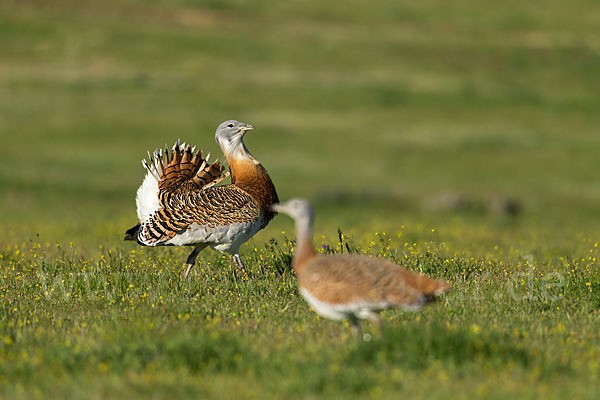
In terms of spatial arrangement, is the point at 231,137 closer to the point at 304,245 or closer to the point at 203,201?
the point at 203,201

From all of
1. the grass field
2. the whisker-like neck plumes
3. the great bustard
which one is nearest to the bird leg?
the grass field

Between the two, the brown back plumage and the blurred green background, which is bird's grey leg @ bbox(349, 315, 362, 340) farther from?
the blurred green background

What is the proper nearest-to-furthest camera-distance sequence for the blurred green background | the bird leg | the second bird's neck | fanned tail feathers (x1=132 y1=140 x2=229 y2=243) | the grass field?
the grass field → the second bird's neck → the bird leg → fanned tail feathers (x1=132 y1=140 x2=229 y2=243) → the blurred green background

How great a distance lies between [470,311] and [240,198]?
135 inches

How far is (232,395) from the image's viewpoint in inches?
218

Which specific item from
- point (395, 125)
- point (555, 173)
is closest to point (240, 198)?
point (555, 173)

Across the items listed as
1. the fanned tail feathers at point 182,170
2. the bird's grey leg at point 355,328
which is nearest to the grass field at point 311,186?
the bird's grey leg at point 355,328

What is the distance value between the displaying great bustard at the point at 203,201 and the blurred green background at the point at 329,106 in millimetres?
4371

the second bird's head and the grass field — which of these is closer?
the grass field

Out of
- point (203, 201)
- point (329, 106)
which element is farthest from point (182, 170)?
point (329, 106)

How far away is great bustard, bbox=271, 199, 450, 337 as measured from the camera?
21.1ft

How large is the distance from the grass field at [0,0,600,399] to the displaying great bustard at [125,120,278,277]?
1.71 feet

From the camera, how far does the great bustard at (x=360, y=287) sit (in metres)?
6.44

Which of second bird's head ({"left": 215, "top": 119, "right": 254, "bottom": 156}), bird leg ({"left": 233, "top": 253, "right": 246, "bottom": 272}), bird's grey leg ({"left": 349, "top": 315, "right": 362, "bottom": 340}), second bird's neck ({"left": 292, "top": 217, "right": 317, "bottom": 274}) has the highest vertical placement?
second bird's head ({"left": 215, "top": 119, "right": 254, "bottom": 156})
